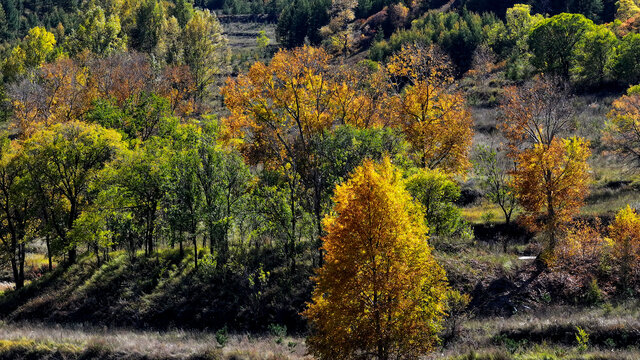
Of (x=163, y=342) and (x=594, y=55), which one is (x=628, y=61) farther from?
(x=163, y=342)

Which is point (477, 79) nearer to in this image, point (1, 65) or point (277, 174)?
point (277, 174)

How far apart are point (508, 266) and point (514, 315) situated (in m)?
4.23

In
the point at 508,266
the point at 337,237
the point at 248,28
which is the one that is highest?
the point at 248,28

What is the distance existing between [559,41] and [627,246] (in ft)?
152

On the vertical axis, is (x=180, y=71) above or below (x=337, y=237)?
above

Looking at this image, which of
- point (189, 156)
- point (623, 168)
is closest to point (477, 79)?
point (623, 168)

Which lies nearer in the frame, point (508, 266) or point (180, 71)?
point (508, 266)

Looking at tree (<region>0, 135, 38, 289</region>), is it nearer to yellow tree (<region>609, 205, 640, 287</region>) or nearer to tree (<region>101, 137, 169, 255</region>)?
tree (<region>101, 137, 169, 255</region>)

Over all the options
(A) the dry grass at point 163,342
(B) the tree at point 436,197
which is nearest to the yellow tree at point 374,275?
(A) the dry grass at point 163,342

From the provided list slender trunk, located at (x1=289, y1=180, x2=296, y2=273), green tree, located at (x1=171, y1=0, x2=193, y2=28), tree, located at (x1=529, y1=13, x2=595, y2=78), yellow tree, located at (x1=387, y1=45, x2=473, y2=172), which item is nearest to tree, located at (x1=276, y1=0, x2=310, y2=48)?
green tree, located at (x1=171, y1=0, x2=193, y2=28)

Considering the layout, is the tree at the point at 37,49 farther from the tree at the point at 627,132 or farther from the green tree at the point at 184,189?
the tree at the point at 627,132

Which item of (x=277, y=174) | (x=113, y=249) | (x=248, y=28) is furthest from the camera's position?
(x=248, y=28)

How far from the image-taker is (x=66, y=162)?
3133cm

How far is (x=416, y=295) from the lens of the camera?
56.4 ft
